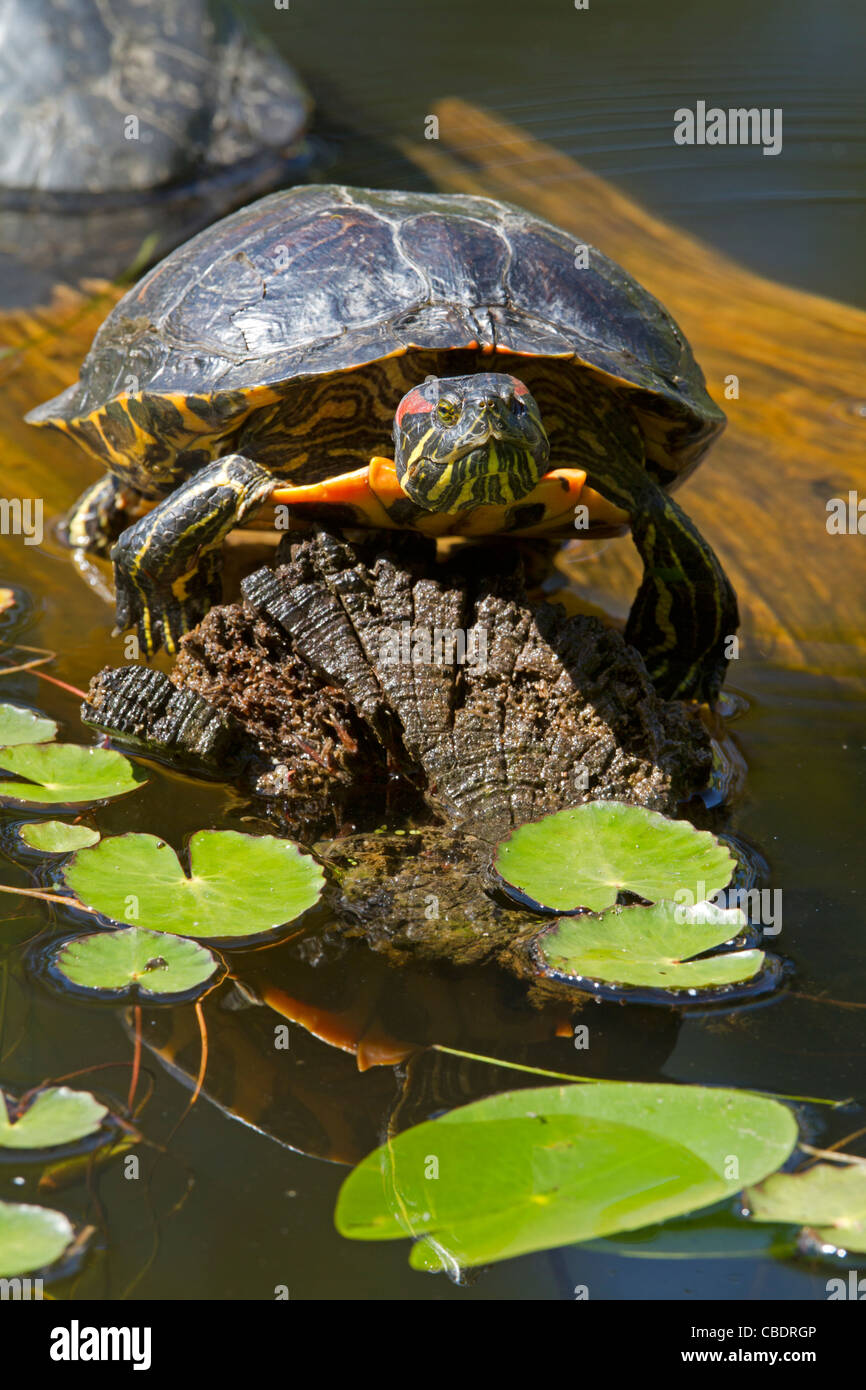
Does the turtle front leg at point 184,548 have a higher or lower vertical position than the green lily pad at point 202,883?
higher

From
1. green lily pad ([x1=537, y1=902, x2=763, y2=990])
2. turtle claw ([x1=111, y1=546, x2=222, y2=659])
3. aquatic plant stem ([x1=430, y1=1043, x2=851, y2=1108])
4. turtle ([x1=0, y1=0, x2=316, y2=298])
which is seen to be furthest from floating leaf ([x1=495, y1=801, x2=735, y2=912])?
turtle ([x1=0, y1=0, x2=316, y2=298])

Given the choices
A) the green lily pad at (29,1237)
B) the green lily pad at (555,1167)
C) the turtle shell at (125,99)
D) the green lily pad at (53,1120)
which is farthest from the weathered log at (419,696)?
the turtle shell at (125,99)

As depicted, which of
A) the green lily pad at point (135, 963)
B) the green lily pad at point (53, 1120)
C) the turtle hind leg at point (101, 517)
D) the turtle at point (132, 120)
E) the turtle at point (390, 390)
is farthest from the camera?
the turtle at point (132, 120)

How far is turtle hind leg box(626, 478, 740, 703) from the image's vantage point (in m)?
2.89

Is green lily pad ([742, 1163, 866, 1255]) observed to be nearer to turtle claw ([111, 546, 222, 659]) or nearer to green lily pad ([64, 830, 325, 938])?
green lily pad ([64, 830, 325, 938])

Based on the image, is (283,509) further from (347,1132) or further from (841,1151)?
(841,1151)

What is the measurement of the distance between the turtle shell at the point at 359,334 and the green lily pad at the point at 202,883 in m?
1.05

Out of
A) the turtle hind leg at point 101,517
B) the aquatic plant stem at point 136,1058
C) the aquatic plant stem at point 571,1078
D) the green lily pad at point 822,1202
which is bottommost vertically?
the green lily pad at point 822,1202

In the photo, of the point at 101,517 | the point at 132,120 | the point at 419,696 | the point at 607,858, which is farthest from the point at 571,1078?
the point at 132,120

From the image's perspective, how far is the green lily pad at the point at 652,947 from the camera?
1.96m

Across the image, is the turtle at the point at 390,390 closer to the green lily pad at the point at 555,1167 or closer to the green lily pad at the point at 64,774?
the green lily pad at the point at 64,774

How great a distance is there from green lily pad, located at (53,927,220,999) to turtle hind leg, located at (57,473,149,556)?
76.0 inches

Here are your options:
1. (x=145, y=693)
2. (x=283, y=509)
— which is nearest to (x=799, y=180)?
(x=283, y=509)

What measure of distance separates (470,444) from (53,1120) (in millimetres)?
1467
